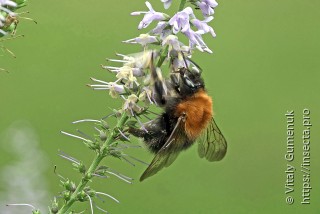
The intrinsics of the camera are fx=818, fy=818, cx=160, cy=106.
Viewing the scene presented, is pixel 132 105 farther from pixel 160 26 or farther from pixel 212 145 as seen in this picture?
pixel 212 145

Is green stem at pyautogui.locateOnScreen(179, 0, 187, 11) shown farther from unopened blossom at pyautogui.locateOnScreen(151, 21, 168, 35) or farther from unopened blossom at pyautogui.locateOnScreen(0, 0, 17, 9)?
unopened blossom at pyautogui.locateOnScreen(0, 0, 17, 9)

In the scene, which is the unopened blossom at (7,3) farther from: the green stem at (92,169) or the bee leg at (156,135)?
the bee leg at (156,135)

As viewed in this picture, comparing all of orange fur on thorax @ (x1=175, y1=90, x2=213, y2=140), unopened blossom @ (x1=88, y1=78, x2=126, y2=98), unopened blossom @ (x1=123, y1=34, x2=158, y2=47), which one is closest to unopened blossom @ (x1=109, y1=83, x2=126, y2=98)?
unopened blossom @ (x1=88, y1=78, x2=126, y2=98)

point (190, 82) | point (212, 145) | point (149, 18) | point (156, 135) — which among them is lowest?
point (212, 145)

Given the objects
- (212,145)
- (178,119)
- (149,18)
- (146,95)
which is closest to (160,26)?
(149,18)

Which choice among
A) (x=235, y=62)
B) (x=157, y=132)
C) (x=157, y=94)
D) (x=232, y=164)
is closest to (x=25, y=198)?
(x=157, y=132)

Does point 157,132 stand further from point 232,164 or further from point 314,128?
point 314,128
